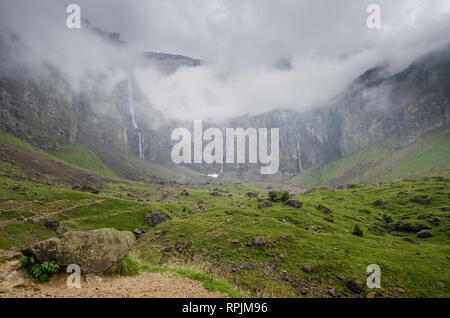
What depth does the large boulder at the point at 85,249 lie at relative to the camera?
10789mm

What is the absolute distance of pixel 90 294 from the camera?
9258mm

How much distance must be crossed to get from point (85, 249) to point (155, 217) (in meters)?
59.0

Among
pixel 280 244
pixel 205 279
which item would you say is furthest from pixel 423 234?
pixel 205 279

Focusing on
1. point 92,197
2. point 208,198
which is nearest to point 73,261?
point 92,197

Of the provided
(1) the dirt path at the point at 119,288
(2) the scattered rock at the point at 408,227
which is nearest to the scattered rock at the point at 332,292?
(1) the dirt path at the point at 119,288

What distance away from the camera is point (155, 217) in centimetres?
6712

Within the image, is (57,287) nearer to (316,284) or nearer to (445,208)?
(316,284)

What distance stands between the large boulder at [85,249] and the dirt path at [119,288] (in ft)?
2.34

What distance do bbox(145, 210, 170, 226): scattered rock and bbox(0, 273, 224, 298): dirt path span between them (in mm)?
57831

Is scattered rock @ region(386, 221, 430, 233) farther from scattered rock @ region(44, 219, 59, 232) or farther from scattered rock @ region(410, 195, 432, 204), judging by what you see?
scattered rock @ region(44, 219, 59, 232)

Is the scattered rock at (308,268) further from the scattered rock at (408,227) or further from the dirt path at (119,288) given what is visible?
the scattered rock at (408,227)

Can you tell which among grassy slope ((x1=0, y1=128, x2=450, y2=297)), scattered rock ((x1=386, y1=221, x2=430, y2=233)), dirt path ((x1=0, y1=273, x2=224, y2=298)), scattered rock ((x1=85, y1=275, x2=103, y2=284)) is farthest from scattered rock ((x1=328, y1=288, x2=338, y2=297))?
scattered rock ((x1=386, y1=221, x2=430, y2=233))

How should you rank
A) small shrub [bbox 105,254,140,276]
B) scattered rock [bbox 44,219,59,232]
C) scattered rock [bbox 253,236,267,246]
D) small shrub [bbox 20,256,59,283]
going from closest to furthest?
small shrub [bbox 20,256,59,283], small shrub [bbox 105,254,140,276], scattered rock [bbox 253,236,267,246], scattered rock [bbox 44,219,59,232]

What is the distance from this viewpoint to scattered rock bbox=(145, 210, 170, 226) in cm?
6600
